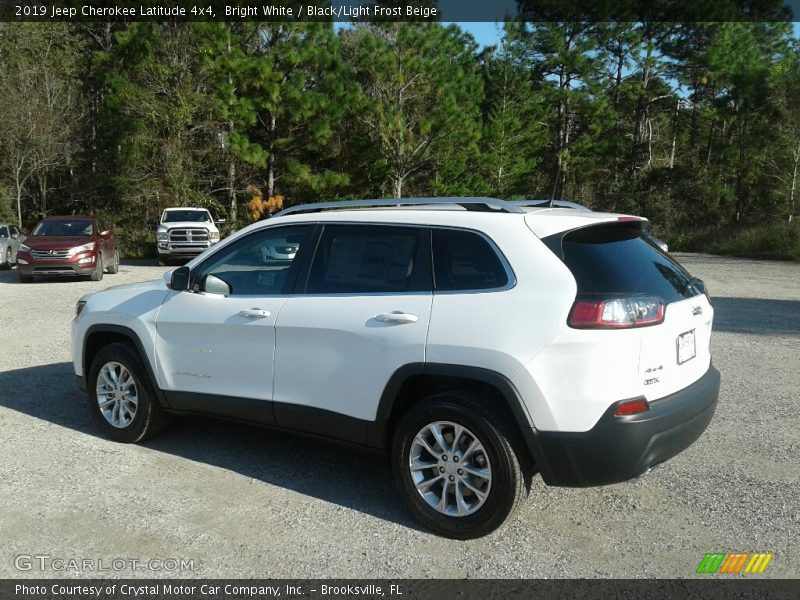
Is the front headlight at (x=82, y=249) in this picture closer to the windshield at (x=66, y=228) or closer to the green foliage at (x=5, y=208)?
the windshield at (x=66, y=228)

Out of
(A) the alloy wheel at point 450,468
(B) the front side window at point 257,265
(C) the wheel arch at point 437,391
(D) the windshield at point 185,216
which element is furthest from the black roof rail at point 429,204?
(D) the windshield at point 185,216

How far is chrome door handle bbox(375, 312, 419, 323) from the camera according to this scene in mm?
4137

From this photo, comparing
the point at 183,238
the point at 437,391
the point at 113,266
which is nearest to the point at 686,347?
the point at 437,391

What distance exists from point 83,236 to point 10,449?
47.0ft

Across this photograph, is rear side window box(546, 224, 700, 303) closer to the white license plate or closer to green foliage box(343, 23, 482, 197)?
the white license plate

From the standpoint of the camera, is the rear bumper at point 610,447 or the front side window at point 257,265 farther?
the front side window at point 257,265

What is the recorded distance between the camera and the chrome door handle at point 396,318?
4137 millimetres

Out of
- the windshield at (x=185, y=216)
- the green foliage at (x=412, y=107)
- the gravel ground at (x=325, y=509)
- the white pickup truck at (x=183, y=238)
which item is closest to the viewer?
the gravel ground at (x=325, y=509)

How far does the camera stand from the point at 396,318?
165 inches

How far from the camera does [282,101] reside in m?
29.4

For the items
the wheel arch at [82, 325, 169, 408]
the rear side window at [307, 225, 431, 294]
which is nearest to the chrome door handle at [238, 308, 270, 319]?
the rear side window at [307, 225, 431, 294]

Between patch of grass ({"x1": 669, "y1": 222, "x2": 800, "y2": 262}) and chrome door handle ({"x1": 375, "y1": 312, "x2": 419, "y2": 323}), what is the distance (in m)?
25.6

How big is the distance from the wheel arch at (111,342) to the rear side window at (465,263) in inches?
94.3

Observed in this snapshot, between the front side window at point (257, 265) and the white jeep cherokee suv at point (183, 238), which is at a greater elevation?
the front side window at point (257, 265)
